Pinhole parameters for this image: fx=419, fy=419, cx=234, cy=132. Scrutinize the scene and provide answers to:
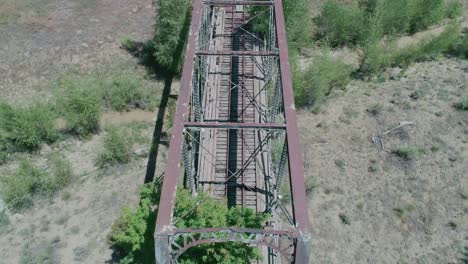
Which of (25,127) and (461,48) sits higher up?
(461,48)

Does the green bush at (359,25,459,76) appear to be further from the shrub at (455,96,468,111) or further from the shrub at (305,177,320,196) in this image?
the shrub at (305,177,320,196)

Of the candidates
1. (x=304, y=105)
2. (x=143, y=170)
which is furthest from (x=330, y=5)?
(x=143, y=170)

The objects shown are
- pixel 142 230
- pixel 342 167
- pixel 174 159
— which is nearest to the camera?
pixel 174 159

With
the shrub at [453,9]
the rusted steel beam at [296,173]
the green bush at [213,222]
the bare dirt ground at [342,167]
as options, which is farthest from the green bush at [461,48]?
the green bush at [213,222]

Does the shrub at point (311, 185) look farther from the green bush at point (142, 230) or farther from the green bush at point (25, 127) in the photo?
the green bush at point (25, 127)

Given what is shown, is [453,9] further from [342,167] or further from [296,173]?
[296,173]

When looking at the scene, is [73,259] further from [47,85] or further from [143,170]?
[47,85]

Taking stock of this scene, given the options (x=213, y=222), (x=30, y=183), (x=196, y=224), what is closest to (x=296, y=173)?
(x=213, y=222)
